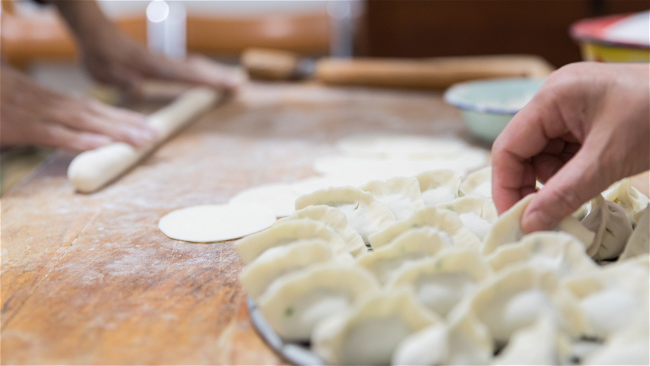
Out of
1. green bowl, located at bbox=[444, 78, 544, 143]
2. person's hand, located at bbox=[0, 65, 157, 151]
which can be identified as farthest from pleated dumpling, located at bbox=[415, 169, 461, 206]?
person's hand, located at bbox=[0, 65, 157, 151]

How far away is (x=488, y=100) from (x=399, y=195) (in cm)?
100

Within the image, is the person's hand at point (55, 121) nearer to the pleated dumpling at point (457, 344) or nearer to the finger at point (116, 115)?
the finger at point (116, 115)

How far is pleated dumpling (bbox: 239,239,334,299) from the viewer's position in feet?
2.33

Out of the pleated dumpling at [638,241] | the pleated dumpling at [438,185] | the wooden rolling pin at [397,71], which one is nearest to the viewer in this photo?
the pleated dumpling at [638,241]

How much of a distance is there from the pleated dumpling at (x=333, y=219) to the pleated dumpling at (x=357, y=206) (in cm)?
4

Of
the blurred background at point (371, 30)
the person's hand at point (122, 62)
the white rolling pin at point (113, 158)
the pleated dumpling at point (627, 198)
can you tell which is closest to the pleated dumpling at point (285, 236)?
the pleated dumpling at point (627, 198)

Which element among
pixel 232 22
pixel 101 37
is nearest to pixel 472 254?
pixel 101 37

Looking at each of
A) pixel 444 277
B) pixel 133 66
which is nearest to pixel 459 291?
pixel 444 277

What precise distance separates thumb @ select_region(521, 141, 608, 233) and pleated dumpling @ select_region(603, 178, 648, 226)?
0.81 ft

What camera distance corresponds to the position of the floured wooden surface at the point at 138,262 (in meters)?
0.69

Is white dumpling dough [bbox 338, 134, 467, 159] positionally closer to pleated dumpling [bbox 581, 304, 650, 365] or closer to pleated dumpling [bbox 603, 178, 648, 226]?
pleated dumpling [bbox 603, 178, 648, 226]

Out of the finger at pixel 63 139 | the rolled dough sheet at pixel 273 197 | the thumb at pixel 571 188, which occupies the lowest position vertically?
the rolled dough sheet at pixel 273 197

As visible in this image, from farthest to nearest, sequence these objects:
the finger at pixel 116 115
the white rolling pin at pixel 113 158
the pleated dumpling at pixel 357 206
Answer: the finger at pixel 116 115
the white rolling pin at pixel 113 158
the pleated dumpling at pixel 357 206

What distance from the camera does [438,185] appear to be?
1.03 metres
